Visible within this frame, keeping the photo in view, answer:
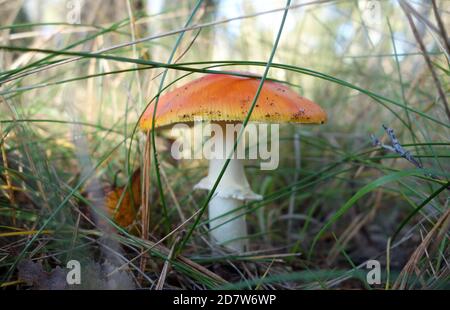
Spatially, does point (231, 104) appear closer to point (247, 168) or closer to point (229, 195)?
point (229, 195)

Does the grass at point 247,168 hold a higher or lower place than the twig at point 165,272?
higher

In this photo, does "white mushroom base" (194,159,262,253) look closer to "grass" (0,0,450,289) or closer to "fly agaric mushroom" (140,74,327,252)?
"grass" (0,0,450,289)

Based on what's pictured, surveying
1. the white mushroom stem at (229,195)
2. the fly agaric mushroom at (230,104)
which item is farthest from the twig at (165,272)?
the white mushroom stem at (229,195)

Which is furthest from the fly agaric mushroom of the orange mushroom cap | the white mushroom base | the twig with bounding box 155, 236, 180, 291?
the white mushroom base

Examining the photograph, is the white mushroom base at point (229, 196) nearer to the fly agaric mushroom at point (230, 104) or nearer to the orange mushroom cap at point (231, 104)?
the fly agaric mushroom at point (230, 104)
